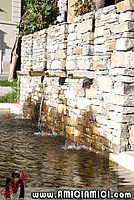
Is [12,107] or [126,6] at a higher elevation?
[126,6]

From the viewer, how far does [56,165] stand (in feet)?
21.1

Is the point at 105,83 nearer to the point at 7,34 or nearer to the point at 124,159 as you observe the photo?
the point at 124,159

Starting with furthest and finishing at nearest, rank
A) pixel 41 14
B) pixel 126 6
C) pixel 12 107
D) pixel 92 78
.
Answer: pixel 12 107, pixel 41 14, pixel 92 78, pixel 126 6

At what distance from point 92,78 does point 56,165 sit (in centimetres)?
207

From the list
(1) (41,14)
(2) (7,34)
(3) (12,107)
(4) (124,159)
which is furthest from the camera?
(2) (7,34)

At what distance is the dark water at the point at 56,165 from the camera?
545 centimetres

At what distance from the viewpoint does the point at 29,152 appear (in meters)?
7.35

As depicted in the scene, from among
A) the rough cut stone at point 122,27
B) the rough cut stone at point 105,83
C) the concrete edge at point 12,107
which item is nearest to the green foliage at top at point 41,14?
the concrete edge at point 12,107

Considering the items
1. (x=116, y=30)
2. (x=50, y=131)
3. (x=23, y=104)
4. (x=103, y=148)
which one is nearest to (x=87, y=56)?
(x=116, y=30)

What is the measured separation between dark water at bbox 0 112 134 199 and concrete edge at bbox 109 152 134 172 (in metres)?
0.08

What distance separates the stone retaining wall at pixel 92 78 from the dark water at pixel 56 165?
43 cm

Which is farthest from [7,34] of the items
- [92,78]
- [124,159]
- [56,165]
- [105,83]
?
[124,159]

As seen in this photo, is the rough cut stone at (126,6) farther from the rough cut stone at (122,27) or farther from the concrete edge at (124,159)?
the concrete edge at (124,159)

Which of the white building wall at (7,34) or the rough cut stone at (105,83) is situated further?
the white building wall at (7,34)
